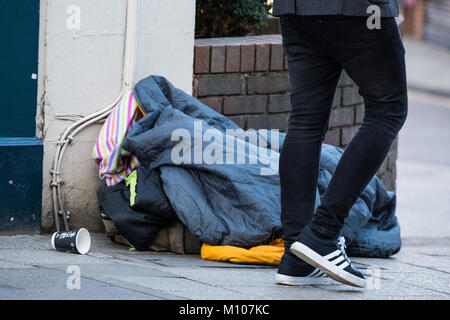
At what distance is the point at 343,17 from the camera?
9.57ft

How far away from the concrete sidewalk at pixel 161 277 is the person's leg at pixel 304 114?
250 millimetres

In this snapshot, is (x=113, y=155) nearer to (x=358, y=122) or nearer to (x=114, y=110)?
(x=114, y=110)

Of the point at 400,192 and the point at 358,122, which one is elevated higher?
the point at 358,122

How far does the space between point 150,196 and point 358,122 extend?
1.83 meters

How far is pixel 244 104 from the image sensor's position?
4566 mm

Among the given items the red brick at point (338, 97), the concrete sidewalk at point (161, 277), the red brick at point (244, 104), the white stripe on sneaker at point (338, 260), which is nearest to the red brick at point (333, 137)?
the red brick at point (338, 97)

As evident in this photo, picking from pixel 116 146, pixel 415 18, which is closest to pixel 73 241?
Result: pixel 116 146

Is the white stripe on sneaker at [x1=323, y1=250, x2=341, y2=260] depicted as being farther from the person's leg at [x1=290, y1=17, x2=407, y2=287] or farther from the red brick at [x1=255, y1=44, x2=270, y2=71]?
the red brick at [x1=255, y1=44, x2=270, y2=71]

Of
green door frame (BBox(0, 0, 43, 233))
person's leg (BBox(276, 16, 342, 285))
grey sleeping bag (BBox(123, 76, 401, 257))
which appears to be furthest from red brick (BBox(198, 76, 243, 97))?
person's leg (BBox(276, 16, 342, 285))

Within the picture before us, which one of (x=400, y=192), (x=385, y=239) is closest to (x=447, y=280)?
(x=385, y=239)

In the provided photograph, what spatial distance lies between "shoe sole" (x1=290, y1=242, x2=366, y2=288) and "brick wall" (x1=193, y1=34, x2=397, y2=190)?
5.10ft

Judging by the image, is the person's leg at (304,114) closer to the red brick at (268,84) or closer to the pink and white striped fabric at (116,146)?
the pink and white striped fabric at (116,146)

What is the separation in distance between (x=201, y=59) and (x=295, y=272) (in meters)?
1.59
